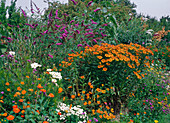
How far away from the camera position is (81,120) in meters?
2.77

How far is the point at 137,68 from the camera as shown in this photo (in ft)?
13.0

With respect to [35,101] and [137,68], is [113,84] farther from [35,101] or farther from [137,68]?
[35,101]

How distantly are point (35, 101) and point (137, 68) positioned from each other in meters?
2.46

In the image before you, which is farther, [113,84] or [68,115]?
[113,84]

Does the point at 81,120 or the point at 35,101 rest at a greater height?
the point at 35,101

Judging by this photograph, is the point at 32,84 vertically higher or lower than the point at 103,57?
lower

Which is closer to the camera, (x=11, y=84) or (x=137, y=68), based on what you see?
(x=11, y=84)

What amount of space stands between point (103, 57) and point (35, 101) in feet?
5.76

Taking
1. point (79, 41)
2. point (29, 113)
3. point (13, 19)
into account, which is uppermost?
point (13, 19)

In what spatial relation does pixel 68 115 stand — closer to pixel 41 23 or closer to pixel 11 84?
pixel 11 84

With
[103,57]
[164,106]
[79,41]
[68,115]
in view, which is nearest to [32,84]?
[68,115]

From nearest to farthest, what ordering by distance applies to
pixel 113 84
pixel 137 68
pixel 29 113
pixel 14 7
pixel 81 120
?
pixel 29 113 → pixel 81 120 → pixel 113 84 → pixel 137 68 → pixel 14 7


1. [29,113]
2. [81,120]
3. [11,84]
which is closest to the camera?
[29,113]

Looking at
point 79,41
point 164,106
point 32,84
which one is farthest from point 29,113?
point 164,106
